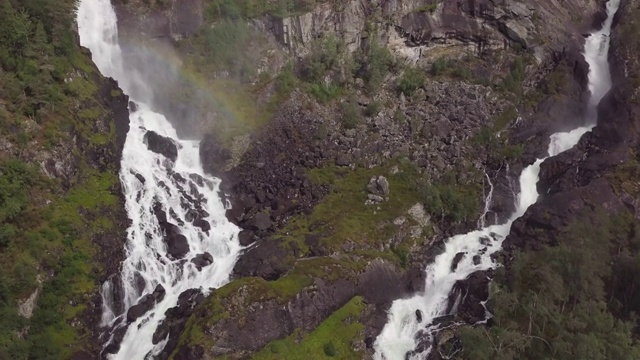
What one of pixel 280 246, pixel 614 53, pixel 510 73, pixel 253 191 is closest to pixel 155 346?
pixel 280 246

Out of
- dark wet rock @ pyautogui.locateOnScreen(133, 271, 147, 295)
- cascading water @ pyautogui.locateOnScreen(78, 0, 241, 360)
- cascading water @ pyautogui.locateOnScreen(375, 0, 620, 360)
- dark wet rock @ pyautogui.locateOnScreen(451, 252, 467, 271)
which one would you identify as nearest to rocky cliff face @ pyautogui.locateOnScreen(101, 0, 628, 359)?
cascading water @ pyautogui.locateOnScreen(375, 0, 620, 360)

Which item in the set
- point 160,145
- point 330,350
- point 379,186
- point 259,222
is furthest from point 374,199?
point 160,145

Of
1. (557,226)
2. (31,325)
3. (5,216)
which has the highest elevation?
(5,216)

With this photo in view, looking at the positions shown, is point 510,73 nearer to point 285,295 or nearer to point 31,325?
point 285,295

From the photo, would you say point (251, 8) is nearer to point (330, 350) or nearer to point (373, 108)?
point (373, 108)

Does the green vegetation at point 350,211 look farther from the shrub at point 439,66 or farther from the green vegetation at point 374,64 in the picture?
the shrub at point 439,66

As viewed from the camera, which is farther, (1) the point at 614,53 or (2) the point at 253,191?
(1) the point at 614,53
